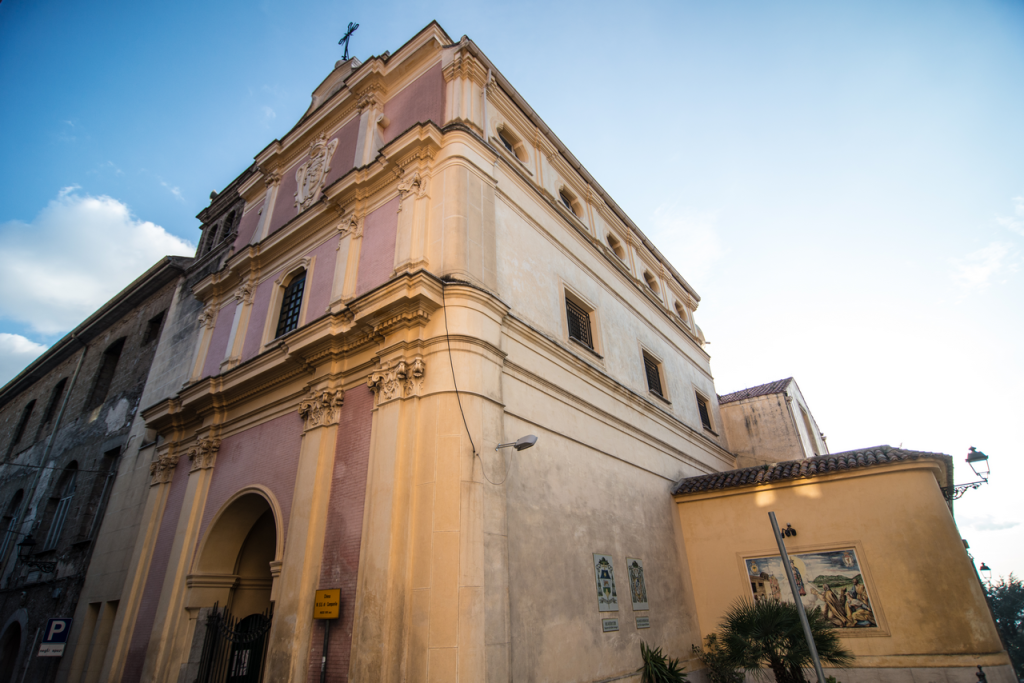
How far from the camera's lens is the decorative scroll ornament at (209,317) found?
659 inches

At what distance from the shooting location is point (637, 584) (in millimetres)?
11578

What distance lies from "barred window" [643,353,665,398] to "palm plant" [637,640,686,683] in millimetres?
7742

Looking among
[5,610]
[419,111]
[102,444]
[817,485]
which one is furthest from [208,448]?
[817,485]

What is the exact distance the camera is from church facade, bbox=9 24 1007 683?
8.30 m

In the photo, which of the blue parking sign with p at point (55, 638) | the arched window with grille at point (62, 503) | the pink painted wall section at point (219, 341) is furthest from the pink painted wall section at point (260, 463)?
the arched window with grille at point (62, 503)

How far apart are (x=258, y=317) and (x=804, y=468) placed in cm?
1488

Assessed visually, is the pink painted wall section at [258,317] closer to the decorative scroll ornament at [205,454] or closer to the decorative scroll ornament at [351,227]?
the decorative scroll ornament at [205,454]

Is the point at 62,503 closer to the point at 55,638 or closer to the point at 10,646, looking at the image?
the point at 10,646

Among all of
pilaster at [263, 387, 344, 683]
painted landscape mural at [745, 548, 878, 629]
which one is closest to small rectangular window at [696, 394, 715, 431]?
painted landscape mural at [745, 548, 878, 629]

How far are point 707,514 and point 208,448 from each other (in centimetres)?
1296

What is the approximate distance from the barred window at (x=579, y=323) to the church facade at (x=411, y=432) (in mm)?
64

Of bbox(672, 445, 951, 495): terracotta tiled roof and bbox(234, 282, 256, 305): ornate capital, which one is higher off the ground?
bbox(234, 282, 256, 305): ornate capital

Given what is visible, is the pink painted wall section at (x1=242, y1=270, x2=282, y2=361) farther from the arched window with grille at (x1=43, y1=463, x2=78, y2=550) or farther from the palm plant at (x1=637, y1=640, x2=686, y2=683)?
the palm plant at (x1=637, y1=640, x2=686, y2=683)

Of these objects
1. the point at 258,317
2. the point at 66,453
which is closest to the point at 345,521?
the point at 258,317
